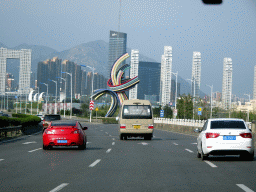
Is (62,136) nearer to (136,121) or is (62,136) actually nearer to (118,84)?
(136,121)

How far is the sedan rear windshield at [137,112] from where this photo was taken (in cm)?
3106

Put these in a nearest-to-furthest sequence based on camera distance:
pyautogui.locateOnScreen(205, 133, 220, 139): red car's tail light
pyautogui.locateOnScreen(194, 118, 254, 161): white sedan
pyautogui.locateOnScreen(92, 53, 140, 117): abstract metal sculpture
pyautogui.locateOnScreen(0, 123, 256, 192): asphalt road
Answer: pyautogui.locateOnScreen(0, 123, 256, 192): asphalt road
pyautogui.locateOnScreen(194, 118, 254, 161): white sedan
pyautogui.locateOnScreen(205, 133, 220, 139): red car's tail light
pyautogui.locateOnScreen(92, 53, 140, 117): abstract metal sculpture

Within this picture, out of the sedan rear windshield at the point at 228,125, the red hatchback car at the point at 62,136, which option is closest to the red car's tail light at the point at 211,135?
the sedan rear windshield at the point at 228,125

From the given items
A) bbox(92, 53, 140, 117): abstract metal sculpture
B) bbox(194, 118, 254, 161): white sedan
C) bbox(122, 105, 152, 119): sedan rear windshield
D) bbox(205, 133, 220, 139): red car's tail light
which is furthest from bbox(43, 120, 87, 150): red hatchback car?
bbox(92, 53, 140, 117): abstract metal sculpture

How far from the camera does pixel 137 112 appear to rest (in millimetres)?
31328

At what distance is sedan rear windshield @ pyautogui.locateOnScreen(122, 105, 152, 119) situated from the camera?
3106cm

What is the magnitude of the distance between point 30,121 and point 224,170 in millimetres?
32618

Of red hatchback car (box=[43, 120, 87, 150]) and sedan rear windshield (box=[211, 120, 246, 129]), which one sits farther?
red hatchback car (box=[43, 120, 87, 150])

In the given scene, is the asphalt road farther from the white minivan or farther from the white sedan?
the white minivan

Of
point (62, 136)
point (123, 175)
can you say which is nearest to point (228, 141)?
point (123, 175)

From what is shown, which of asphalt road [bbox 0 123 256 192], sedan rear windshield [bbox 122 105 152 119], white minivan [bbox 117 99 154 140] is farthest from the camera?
sedan rear windshield [bbox 122 105 152 119]

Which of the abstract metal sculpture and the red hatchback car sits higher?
the abstract metal sculpture

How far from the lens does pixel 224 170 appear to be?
42.7 feet

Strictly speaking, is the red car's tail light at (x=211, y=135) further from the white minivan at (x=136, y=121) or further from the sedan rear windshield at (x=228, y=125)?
the white minivan at (x=136, y=121)
